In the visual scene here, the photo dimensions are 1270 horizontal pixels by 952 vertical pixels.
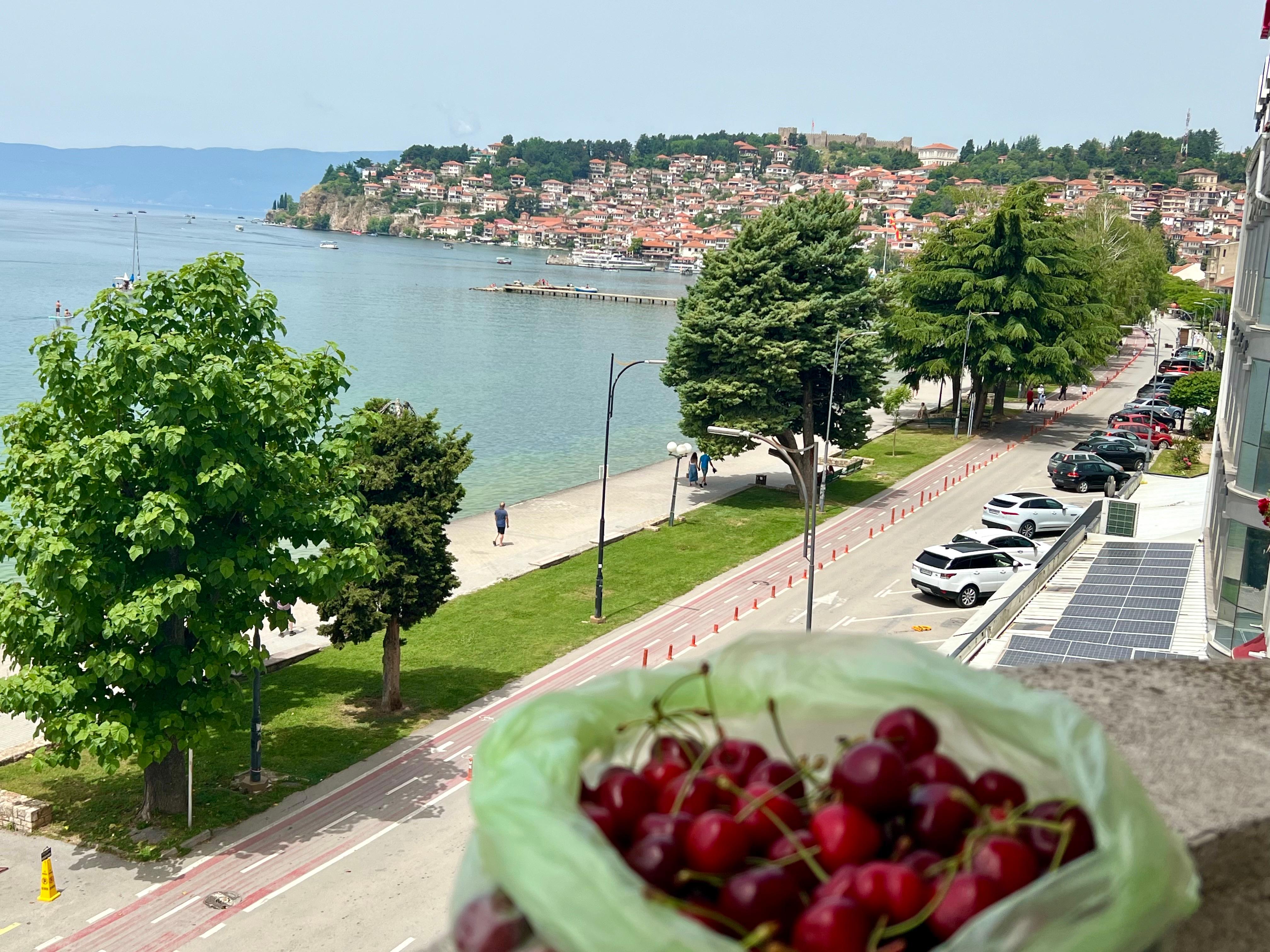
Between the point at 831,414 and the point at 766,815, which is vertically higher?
the point at 766,815

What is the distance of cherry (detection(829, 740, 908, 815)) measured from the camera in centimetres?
206

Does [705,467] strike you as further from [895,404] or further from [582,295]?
[582,295]

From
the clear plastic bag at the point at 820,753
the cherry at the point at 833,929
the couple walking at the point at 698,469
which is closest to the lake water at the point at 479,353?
the couple walking at the point at 698,469

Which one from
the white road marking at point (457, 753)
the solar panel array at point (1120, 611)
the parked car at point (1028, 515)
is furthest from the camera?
the parked car at point (1028, 515)

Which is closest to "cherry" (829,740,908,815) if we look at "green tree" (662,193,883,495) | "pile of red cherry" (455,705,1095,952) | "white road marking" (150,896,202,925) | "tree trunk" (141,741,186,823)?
"pile of red cherry" (455,705,1095,952)

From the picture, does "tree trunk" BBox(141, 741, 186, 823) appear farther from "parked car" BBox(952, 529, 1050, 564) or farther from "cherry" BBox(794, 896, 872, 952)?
"parked car" BBox(952, 529, 1050, 564)

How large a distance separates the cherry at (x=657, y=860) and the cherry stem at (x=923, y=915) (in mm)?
328

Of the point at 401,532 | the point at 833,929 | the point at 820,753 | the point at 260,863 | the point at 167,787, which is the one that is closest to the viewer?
the point at 833,929

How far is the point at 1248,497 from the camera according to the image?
72.7ft

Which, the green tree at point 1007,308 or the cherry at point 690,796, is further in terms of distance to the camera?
the green tree at point 1007,308

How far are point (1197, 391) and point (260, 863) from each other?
167ft

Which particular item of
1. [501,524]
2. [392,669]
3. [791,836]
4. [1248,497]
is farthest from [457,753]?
[791,836]

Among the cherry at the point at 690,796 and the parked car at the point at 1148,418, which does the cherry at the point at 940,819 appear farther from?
the parked car at the point at 1148,418

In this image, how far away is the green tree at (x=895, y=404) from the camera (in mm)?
58094
